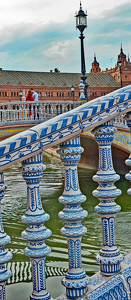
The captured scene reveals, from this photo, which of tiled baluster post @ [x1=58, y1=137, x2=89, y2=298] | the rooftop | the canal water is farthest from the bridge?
the rooftop

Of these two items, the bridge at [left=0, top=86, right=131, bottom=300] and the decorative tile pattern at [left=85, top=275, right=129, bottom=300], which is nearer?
the bridge at [left=0, top=86, right=131, bottom=300]

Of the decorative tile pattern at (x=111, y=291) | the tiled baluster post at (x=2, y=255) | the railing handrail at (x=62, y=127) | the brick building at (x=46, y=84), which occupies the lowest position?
the decorative tile pattern at (x=111, y=291)

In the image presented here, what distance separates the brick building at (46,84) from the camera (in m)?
57.8

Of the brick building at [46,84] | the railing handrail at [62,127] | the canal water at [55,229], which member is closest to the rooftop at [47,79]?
the brick building at [46,84]

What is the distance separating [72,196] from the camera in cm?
131

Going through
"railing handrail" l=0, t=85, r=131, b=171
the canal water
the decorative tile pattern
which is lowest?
the canal water

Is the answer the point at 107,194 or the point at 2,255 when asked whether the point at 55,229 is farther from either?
the point at 2,255

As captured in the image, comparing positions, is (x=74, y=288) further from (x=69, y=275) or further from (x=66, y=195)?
(x=66, y=195)

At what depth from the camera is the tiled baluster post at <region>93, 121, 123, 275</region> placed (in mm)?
1395

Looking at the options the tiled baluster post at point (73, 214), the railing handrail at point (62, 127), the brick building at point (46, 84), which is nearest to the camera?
the railing handrail at point (62, 127)

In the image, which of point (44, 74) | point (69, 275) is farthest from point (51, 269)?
point (44, 74)

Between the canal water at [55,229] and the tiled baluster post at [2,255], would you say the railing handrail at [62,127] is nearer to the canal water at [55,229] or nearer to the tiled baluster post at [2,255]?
the tiled baluster post at [2,255]

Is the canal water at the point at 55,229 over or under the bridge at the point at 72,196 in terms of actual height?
under

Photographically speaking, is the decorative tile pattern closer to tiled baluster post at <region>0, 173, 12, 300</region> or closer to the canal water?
tiled baluster post at <region>0, 173, 12, 300</region>
